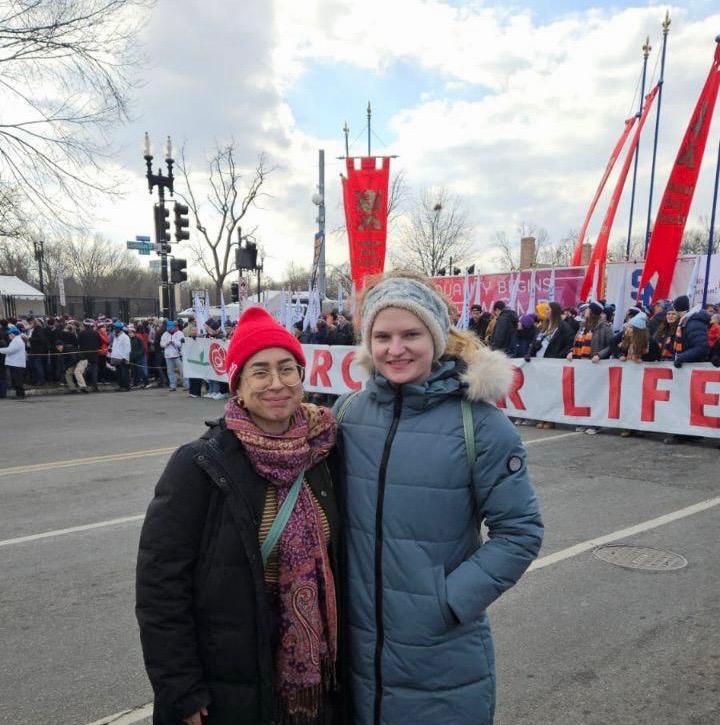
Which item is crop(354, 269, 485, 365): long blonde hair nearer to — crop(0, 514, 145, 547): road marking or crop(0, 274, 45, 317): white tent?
crop(0, 514, 145, 547): road marking

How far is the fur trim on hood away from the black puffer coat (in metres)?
0.71

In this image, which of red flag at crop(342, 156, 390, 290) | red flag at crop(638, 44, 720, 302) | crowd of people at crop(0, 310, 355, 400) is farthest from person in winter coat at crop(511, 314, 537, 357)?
crowd of people at crop(0, 310, 355, 400)

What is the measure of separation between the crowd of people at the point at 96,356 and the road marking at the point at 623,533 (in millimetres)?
10131

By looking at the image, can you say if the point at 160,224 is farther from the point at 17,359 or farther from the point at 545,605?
the point at 545,605

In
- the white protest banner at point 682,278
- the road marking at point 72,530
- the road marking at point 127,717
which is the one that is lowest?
the road marking at point 72,530

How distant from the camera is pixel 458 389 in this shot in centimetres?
181

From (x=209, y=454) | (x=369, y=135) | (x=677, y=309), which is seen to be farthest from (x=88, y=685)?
(x=369, y=135)

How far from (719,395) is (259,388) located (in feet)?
27.9

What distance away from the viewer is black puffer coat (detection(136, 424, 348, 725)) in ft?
5.50

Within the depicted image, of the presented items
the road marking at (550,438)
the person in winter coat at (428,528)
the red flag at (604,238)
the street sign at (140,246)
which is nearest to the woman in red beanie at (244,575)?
the person in winter coat at (428,528)

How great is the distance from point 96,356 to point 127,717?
1580 centimetres

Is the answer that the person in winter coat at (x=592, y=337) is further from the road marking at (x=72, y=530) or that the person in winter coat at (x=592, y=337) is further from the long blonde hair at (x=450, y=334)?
the long blonde hair at (x=450, y=334)

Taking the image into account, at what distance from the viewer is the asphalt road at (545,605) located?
3.00 metres

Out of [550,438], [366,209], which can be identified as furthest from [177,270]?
[550,438]
